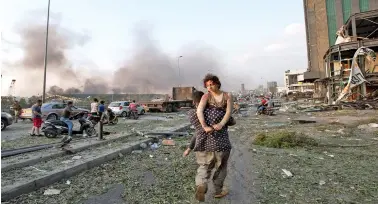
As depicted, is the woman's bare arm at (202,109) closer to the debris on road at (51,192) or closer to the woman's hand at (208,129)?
the woman's hand at (208,129)

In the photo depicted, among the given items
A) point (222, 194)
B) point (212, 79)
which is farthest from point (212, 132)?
point (222, 194)

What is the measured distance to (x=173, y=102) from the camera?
29.5 meters

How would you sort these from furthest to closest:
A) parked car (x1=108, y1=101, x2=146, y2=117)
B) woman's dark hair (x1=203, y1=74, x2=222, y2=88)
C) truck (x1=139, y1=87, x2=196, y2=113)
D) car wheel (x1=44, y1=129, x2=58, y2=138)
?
truck (x1=139, y1=87, x2=196, y2=113) → parked car (x1=108, y1=101, x2=146, y2=117) → car wheel (x1=44, y1=129, x2=58, y2=138) → woman's dark hair (x1=203, y1=74, x2=222, y2=88)

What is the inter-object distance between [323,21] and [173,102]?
2495 centimetres

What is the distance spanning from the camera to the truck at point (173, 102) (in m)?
27.8

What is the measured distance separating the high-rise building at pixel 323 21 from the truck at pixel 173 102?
17832mm

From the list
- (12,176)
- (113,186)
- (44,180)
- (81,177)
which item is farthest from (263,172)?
(12,176)

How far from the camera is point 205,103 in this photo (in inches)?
138

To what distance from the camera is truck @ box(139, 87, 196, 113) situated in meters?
27.8

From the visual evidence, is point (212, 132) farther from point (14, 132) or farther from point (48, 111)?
point (48, 111)

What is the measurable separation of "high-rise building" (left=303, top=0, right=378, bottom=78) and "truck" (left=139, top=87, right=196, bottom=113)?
17.8 meters

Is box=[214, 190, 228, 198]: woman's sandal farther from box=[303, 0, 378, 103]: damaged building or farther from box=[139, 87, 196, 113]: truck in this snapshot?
box=[303, 0, 378, 103]: damaged building

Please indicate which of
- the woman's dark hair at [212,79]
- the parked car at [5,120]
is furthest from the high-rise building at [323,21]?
the woman's dark hair at [212,79]

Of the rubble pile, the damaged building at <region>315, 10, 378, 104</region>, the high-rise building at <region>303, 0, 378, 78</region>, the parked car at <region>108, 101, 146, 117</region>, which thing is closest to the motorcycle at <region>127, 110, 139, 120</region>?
the parked car at <region>108, 101, 146, 117</region>
